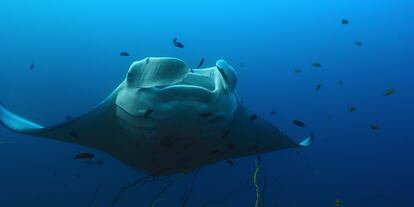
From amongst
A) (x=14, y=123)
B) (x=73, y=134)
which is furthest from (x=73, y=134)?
(x=14, y=123)

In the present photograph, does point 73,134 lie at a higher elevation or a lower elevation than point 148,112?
lower

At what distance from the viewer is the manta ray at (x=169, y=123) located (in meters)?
2.98

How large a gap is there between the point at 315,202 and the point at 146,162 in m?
25.0

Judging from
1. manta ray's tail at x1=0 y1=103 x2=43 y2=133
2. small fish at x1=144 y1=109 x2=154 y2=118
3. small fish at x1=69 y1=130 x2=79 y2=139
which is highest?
small fish at x1=144 y1=109 x2=154 y2=118

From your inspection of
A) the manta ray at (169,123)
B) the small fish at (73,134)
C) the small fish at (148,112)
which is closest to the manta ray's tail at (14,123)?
the manta ray at (169,123)

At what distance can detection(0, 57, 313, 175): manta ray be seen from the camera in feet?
9.78

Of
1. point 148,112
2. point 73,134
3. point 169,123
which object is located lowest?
point 73,134

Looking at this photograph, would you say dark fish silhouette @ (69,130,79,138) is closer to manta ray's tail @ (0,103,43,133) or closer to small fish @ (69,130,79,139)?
small fish @ (69,130,79,139)

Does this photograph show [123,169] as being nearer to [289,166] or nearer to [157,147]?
[289,166]

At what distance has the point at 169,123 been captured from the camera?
10.0 feet

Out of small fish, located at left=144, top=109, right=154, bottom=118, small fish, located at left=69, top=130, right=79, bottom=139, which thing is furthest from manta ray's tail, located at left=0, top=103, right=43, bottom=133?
small fish, located at left=144, top=109, right=154, bottom=118

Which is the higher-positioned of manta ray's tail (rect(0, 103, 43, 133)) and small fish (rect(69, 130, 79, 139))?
manta ray's tail (rect(0, 103, 43, 133))

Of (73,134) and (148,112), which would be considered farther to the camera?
(73,134)

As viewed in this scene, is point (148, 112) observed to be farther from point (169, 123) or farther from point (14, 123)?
point (14, 123)
